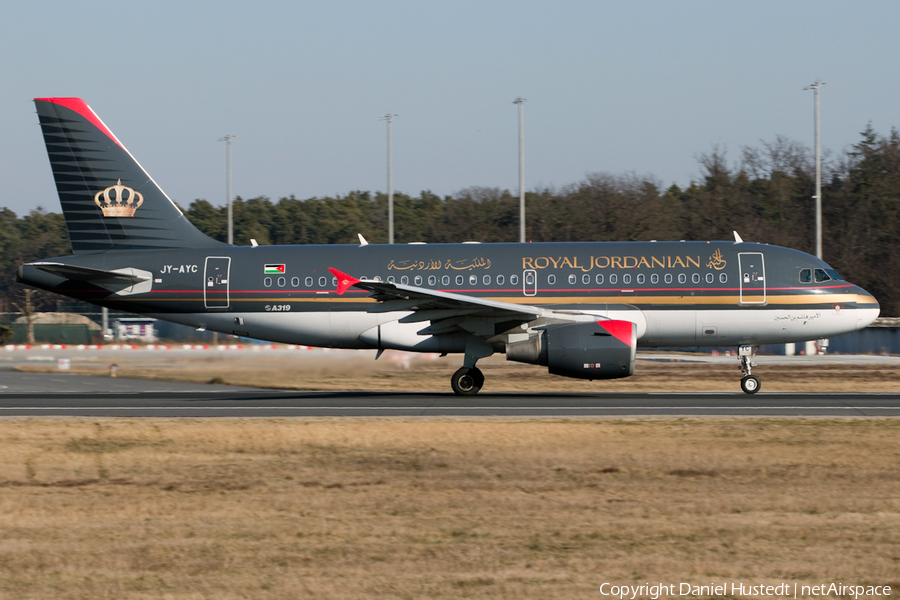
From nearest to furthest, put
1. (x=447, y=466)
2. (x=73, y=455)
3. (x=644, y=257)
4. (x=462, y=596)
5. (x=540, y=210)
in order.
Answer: (x=462, y=596), (x=447, y=466), (x=73, y=455), (x=644, y=257), (x=540, y=210)

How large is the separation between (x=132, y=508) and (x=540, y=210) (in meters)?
62.7

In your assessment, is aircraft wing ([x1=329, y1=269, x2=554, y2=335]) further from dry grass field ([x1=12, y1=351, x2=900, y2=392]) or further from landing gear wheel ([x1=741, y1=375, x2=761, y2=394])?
landing gear wheel ([x1=741, y1=375, x2=761, y2=394])

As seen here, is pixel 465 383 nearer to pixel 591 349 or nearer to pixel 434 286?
pixel 434 286

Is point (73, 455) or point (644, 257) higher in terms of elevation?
point (644, 257)

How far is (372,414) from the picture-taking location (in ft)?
61.7

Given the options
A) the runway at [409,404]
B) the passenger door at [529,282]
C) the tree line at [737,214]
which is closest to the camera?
the runway at [409,404]

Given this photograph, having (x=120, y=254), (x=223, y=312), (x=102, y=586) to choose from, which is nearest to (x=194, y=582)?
(x=102, y=586)

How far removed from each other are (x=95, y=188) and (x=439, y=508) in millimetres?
18322

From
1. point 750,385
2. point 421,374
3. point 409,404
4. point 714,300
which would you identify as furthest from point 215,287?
point 750,385

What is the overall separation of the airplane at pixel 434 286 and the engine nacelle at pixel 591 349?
47mm

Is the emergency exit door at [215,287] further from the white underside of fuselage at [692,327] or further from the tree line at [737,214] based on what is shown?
the tree line at [737,214]

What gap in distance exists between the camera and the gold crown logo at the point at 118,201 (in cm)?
2497

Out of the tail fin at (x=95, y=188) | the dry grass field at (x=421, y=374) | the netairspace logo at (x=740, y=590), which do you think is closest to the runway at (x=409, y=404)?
the dry grass field at (x=421, y=374)

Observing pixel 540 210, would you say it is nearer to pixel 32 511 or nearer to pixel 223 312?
pixel 223 312
